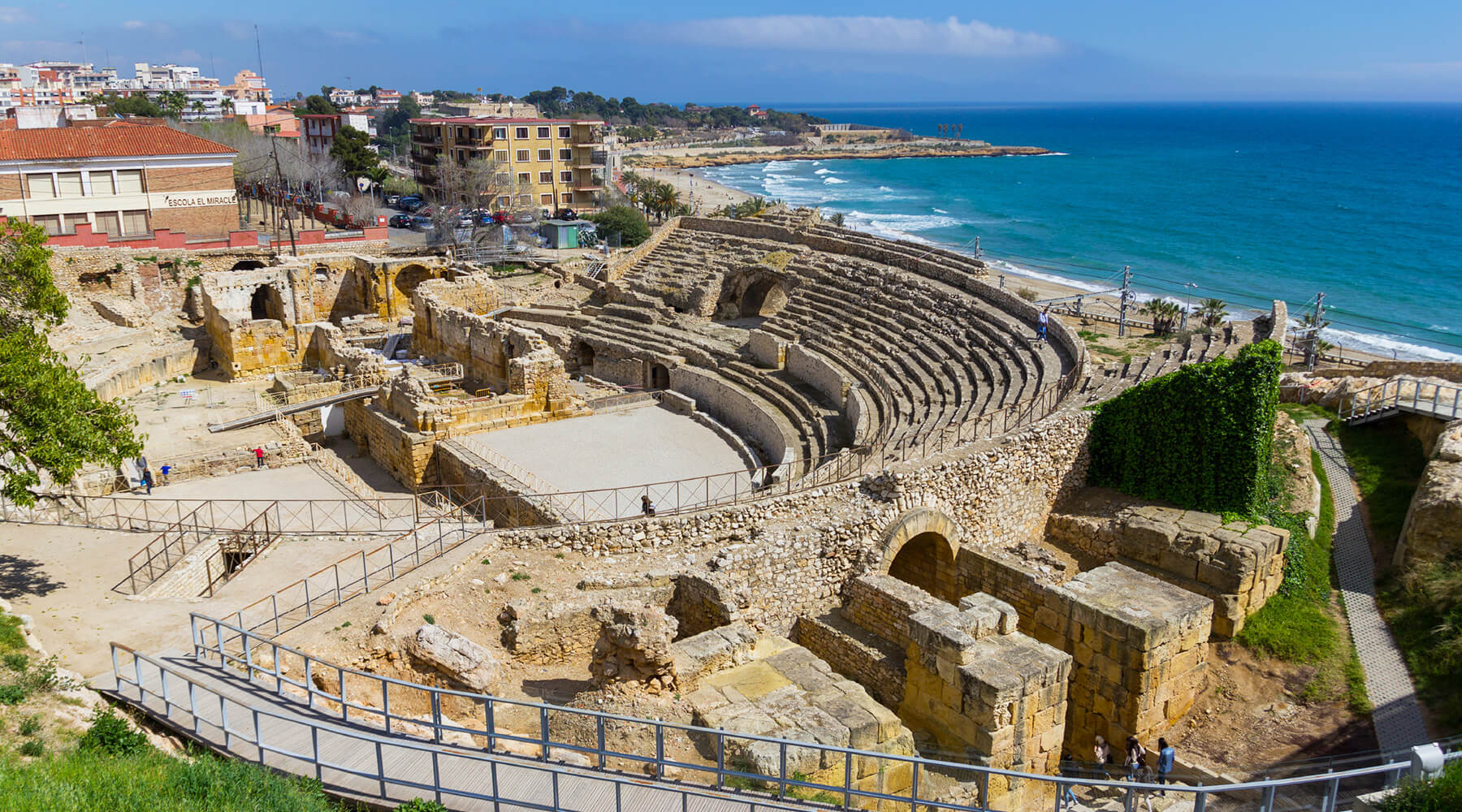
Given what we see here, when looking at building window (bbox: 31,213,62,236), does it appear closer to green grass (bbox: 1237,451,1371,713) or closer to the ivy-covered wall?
the ivy-covered wall

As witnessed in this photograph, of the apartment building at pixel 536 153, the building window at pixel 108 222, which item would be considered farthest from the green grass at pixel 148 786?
the apartment building at pixel 536 153

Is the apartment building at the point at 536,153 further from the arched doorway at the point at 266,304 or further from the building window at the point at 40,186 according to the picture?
the building window at the point at 40,186

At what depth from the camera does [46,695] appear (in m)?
9.91

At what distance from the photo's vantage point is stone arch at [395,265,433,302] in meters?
38.2

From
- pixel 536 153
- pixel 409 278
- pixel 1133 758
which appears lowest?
pixel 1133 758

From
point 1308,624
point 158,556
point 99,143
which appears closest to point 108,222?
point 99,143

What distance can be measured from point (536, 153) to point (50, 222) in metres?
32.7

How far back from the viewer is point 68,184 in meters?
38.3

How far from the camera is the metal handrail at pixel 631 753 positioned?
894cm

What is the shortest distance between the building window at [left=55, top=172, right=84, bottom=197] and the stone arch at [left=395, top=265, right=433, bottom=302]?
13.3m

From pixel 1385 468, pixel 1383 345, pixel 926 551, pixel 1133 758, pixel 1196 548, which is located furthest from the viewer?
pixel 1383 345

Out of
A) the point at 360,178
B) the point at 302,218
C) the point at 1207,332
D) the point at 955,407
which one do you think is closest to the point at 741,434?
the point at 955,407

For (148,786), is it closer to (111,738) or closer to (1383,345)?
(111,738)

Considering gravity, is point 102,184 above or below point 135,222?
above
